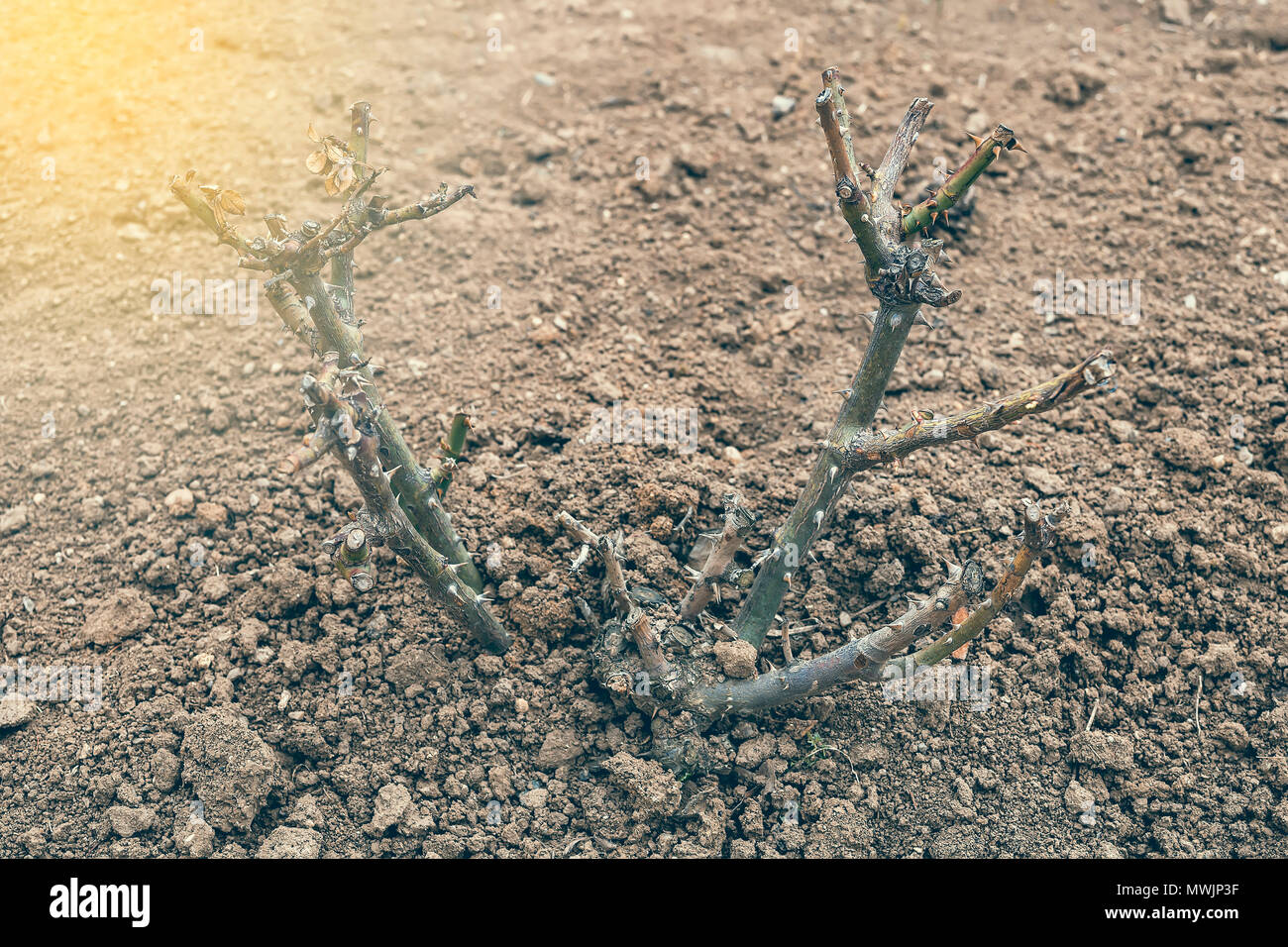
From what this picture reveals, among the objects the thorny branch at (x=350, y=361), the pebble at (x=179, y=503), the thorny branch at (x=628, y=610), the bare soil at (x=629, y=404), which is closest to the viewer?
the thorny branch at (x=350, y=361)

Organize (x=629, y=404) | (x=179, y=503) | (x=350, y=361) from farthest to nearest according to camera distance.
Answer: (x=629, y=404) → (x=179, y=503) → (x=350, y=361)

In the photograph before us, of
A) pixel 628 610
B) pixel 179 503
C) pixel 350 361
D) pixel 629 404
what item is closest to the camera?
pixel 350 361

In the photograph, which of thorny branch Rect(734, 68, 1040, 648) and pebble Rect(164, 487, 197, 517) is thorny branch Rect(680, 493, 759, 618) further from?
pebble Rect(164, 487, 197, 517)

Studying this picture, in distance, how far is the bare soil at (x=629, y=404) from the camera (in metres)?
2.54

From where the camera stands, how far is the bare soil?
2543 mm

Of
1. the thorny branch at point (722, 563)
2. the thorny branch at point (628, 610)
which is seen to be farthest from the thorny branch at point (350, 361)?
the thorny branch at point (722, 563)

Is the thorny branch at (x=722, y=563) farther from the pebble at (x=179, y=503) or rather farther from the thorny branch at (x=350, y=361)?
the pebble at (x=179, y=503)

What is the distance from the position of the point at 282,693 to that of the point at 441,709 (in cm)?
46

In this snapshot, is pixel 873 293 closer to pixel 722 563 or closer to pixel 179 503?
pixel 722 563

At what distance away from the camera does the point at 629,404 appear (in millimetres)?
3207

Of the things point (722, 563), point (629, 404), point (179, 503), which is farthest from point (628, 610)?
point (179, 503)

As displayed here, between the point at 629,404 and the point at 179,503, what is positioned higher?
the point at 629,404

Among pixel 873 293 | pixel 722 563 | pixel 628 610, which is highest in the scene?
pixel 873 293

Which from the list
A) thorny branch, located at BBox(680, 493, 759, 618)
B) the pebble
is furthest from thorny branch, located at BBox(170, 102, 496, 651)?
the pebble
